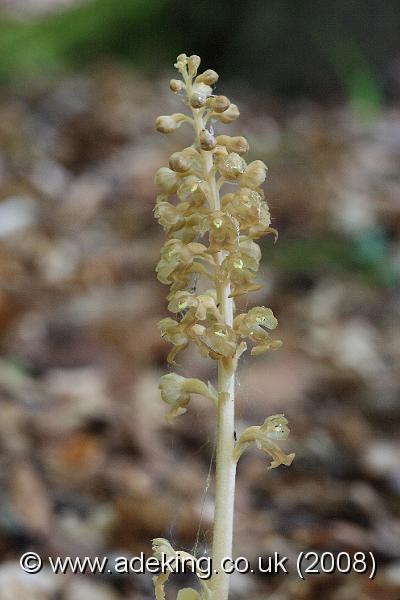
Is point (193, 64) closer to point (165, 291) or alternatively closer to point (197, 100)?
point (197, 100)

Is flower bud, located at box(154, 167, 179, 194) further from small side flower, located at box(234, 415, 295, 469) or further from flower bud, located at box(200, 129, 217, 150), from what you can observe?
small side flower, located at box(234, 415, 295, 469)

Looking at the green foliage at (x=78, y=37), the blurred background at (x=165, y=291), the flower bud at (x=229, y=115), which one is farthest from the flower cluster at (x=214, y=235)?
the green foliage at (x=78, y=37)

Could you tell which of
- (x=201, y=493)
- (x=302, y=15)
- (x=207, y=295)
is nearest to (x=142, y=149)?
(x=302, y=15)

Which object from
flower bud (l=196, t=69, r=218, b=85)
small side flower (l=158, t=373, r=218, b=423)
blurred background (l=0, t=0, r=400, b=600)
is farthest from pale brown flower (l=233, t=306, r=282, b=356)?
blurred background (l=0, t=0, r=400, b=600)

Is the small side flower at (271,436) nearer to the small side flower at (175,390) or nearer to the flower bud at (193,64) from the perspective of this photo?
the small side flower at (175,390)

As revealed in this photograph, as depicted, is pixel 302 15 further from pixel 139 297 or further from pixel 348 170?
pixel 139 297

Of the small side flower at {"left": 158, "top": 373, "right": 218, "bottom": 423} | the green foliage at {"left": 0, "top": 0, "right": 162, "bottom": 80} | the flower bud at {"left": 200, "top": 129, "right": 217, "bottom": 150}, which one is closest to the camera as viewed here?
the flower bud at {"left": 200, "top": 129, "right": 217, "bottom": 150}

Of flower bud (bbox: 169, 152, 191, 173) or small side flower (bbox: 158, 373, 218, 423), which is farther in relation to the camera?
small side flower (bbox: 158, 373, 218, 423)
